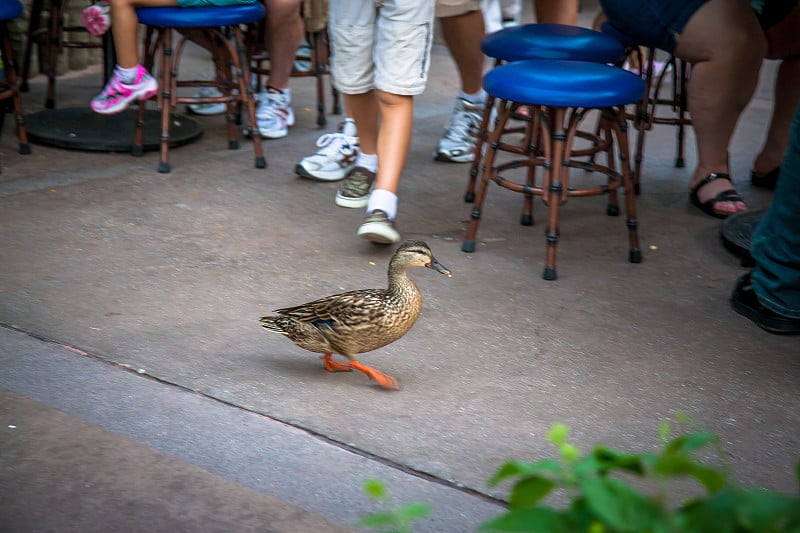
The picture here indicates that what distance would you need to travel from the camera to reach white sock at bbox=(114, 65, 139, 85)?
5715 mm

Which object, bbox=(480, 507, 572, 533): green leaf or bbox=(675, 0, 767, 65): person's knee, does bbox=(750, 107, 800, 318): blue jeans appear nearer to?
bbox=(675, 0, 767, 65): person's knee

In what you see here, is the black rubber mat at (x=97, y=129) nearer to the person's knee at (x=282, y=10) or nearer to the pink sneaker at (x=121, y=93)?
the pink sneaker at (x=121, y=93)

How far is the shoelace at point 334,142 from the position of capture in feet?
18.9

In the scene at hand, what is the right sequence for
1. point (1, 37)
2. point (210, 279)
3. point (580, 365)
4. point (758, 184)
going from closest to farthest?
point (580, 365) < point (210, 279) < point (1, 37) < point (758, 184)

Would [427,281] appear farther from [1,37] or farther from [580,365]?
[1,37]

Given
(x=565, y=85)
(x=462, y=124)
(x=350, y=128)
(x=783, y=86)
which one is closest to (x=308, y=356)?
(x=565, y=85)

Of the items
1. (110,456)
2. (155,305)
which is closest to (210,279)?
(155,305)

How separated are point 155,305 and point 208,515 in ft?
4.96

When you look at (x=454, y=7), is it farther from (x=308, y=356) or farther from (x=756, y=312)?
(x=308, y=356)

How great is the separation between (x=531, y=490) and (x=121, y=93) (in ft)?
16.3

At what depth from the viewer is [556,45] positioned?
479 centimetres

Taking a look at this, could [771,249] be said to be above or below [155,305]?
above

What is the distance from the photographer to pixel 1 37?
219 inches

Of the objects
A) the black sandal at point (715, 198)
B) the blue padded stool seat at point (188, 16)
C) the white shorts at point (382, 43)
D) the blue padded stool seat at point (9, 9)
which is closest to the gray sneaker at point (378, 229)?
the white shorts at point (382, 43)
